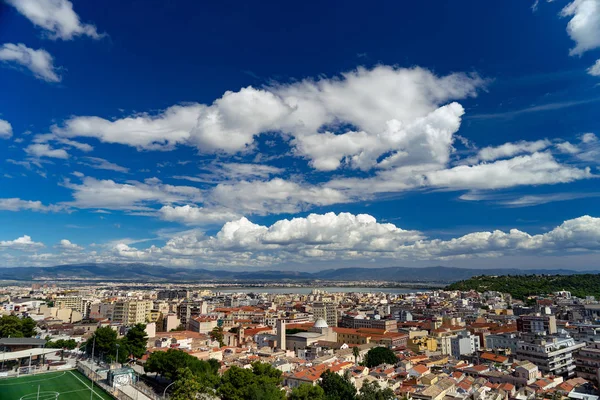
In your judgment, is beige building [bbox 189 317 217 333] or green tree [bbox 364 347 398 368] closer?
green tree [bbox 364 347 398 368]

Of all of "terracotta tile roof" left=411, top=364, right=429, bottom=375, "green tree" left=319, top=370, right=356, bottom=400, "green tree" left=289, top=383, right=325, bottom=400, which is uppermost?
"green tree" left=289, top=383, right=325, bottom=400

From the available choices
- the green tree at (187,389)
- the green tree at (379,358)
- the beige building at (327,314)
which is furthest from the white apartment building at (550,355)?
the beige building at (327,314)

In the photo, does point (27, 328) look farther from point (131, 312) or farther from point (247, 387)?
point (247, 387)

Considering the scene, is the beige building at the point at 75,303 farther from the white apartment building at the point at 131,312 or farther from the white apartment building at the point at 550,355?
the white apartment building at the point at 550,355

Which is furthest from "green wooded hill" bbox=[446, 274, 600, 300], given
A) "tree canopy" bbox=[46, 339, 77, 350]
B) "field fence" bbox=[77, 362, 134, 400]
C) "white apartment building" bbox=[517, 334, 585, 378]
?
"field fence" bbox=[77, 362, 134, 400]

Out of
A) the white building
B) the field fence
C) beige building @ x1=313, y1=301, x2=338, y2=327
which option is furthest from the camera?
beige building @ x1=313, y1=301, x2=338, y2=327

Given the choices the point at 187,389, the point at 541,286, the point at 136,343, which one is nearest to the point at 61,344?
the point at 136,343

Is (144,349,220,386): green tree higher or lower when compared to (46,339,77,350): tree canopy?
higher

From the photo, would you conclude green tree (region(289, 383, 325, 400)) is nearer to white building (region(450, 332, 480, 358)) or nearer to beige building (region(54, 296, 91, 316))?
white building (region(450, 332, 480, 358))
